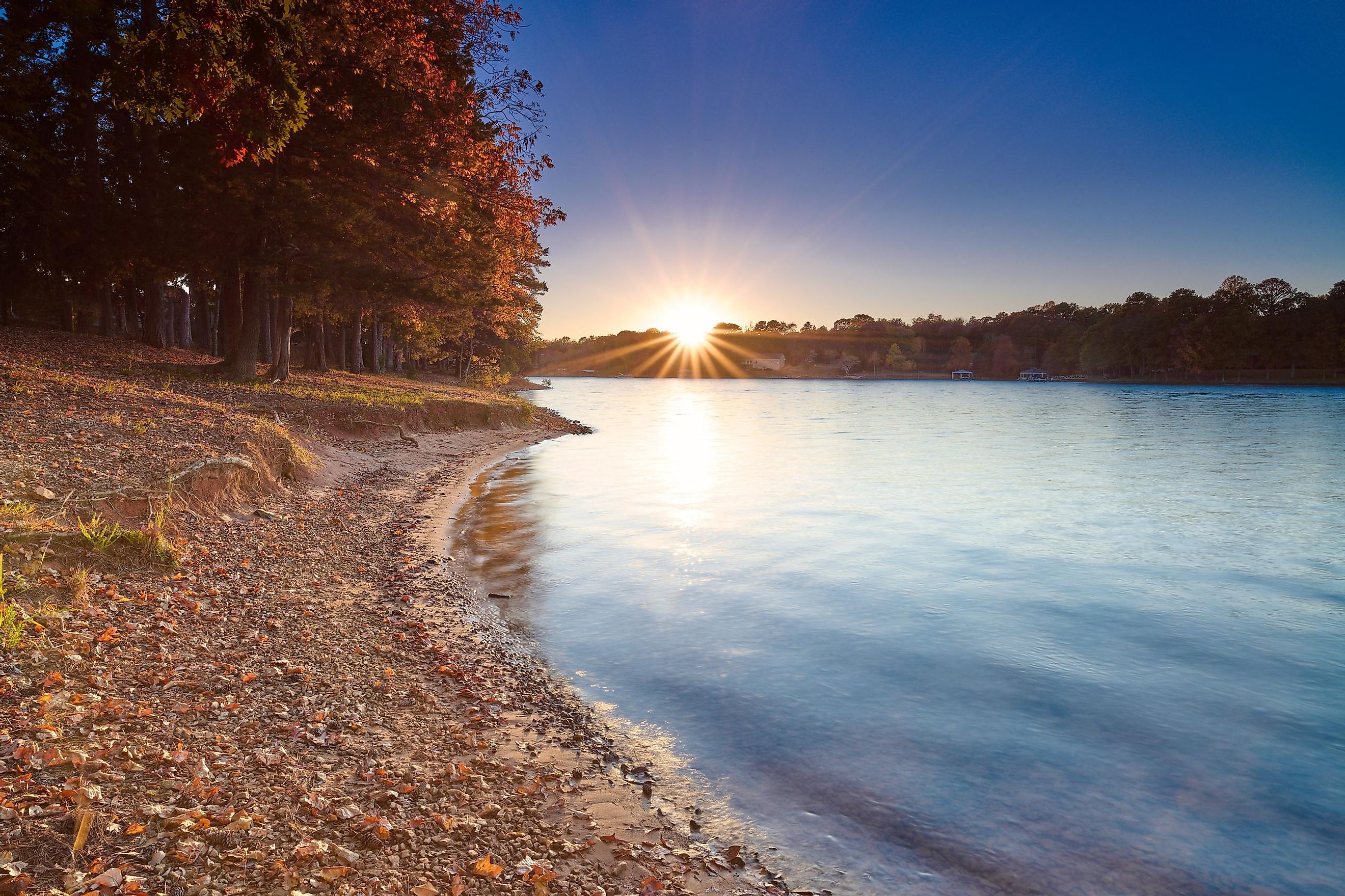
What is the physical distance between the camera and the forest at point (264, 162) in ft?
33.6

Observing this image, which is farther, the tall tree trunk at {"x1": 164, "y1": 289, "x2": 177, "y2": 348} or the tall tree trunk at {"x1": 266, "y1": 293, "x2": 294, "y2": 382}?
the tall tree trunk at {"x1": 164, "y1": 289, "x2": 177, "y2": 348}

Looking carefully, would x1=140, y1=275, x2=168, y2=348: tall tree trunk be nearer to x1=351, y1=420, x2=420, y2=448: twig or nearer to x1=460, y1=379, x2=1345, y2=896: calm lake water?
x1=351, y1=420, x2=420, y2=448: twig

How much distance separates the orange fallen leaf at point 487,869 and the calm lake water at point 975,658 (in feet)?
6.54

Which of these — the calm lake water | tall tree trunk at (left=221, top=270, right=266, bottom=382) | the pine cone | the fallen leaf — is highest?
tall tree trunk at (left=221, top=270, right=266, bottom=382)

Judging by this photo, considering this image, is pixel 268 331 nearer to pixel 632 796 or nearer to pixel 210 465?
pixel 210 465

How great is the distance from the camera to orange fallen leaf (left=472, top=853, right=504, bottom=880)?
4148 millimetres

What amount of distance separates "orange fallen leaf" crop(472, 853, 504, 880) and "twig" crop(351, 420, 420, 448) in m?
21.0

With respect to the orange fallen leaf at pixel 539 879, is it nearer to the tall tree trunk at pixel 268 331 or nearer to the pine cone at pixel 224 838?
the pine cone at pixel 224 838

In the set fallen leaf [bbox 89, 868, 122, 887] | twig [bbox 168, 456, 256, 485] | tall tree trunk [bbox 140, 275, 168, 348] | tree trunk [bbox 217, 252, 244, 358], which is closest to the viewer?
fallen leaf [bbox 89, 868, 122, 887]

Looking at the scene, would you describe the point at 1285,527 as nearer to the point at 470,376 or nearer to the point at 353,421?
the point at 353,421

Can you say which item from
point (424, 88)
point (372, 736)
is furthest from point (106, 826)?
point (424, 88)

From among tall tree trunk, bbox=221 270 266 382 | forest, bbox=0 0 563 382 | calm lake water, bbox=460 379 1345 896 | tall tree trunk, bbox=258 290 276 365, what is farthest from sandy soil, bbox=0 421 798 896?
tall tree trunk, bbox=258 290 276 365

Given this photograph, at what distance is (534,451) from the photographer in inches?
1246

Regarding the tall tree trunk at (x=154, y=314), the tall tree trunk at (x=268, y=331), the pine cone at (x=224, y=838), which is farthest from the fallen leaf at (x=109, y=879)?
the tall tree trunk at (x=154, y=314)
